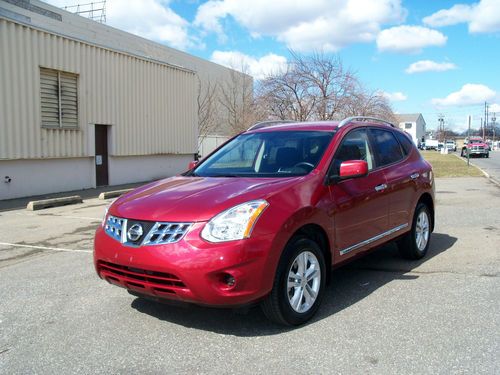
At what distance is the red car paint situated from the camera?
144 inches

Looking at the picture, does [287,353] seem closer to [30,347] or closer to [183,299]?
[183,299]

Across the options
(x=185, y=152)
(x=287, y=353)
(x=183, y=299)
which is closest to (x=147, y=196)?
(x=183, y=299)

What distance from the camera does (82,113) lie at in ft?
53.3

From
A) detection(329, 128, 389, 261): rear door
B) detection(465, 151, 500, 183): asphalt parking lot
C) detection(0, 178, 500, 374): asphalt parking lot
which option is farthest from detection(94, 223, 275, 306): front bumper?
detection(465, 151, 500, 183): asphalt parking lot

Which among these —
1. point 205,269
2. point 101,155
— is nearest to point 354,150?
point 205,269

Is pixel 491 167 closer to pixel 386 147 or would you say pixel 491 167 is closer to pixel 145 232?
pixel 386 147

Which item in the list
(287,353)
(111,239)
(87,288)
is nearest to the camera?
(287,353)

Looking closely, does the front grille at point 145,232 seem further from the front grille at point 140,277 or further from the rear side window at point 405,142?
the rear side window at point 405,142

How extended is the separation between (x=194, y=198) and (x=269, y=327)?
1.26 metres

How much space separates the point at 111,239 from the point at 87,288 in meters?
1.55

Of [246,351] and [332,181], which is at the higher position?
[332,181]

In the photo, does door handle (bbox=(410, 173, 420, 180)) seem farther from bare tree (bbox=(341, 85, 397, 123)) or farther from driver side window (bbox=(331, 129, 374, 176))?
bare tree (bbox=(341, 85, 397, 123))

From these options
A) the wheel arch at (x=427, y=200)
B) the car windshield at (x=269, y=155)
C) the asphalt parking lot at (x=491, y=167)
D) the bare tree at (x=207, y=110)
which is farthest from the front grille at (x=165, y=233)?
the bare tree at (x=207, y=110)

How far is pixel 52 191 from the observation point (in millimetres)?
15648
